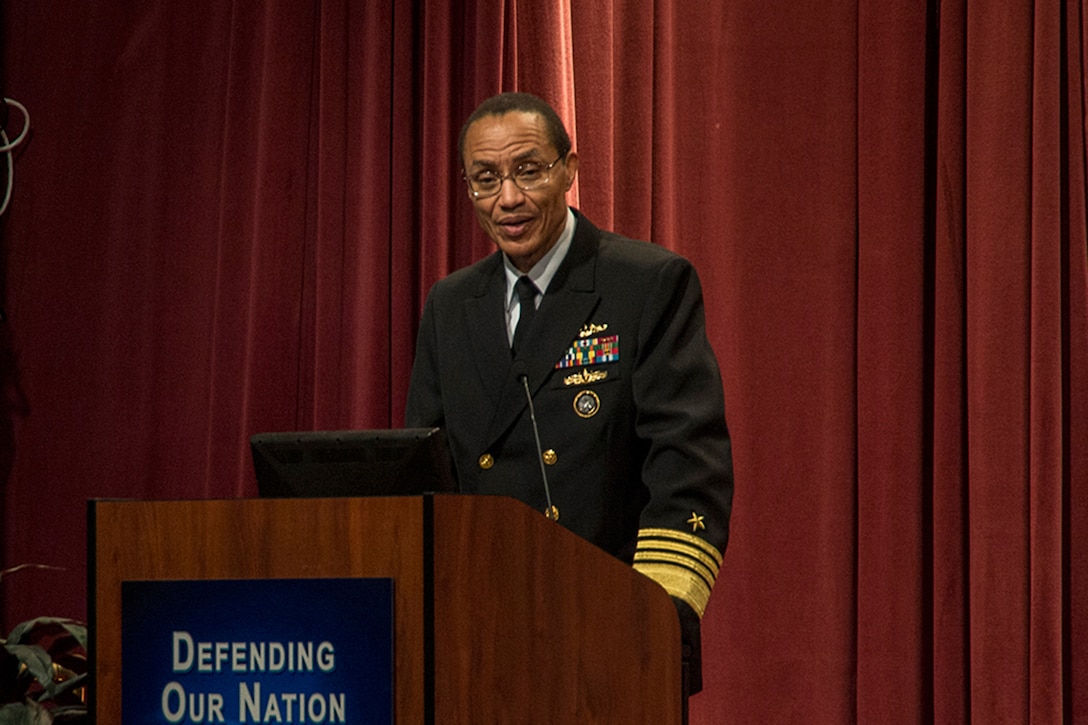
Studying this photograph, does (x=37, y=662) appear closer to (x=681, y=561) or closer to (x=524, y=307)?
(x=524, y=307)

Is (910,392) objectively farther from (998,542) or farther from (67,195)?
(67,195)

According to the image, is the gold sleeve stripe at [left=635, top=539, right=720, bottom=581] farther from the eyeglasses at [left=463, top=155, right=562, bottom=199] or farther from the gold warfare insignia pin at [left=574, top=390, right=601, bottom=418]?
the eyeglasses at [left=463, top=155, right=562, bottom=199]

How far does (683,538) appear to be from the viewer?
167 cm

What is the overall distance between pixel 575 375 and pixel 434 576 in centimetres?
71

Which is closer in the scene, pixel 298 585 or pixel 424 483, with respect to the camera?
pixel 298 585

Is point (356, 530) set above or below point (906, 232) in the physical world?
below

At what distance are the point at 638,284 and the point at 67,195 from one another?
2.05 metres

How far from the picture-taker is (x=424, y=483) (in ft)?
4.56

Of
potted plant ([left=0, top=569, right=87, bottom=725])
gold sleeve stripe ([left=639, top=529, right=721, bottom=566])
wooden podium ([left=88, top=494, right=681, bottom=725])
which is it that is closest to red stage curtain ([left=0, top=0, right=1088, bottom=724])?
potted plant ([left=0, top=569, right=87, bottom=725])

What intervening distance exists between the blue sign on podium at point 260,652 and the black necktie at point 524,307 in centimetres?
76

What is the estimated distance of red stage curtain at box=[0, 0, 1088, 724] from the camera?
8.79 ft

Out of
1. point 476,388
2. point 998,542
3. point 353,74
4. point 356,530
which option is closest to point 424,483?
point 356,530

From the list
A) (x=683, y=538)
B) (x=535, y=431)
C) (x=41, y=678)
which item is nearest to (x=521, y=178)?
(x=535, y=431)

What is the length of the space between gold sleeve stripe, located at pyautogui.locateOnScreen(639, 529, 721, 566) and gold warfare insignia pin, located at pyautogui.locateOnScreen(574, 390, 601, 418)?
0.71 feet
